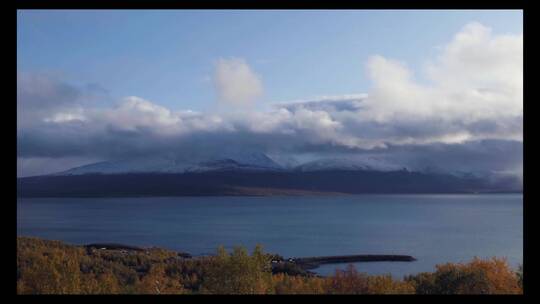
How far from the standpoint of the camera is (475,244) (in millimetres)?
52281

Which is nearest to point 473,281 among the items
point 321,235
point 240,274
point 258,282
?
point 258,282

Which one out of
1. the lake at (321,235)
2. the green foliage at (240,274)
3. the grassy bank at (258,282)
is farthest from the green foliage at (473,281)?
the lake at (321,235)

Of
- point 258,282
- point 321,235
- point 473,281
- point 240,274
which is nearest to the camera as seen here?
point 258,282

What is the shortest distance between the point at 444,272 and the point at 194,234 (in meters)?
47.6

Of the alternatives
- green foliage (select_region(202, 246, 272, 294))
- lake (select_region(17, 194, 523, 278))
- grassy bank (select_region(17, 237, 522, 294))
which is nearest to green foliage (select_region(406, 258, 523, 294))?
grassy bank (select_region(17, 237, 522, 294))

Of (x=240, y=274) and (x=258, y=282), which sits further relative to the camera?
(x=240, y=274)

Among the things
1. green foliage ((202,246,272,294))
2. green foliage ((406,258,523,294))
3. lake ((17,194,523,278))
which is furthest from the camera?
lake ((17,194,523,278))

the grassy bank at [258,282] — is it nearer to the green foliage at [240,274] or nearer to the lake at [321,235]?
the green foliage at [240,274]

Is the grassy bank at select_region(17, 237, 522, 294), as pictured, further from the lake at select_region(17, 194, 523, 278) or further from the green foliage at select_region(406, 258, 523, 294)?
the lake at select_region(17, 194, 523, 278)

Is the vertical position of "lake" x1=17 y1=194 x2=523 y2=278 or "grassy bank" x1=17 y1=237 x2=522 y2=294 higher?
"grassy bank" x1=17 y1=237 x2=522 y2=294

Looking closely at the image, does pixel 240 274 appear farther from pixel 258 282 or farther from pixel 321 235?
pixel 321 235

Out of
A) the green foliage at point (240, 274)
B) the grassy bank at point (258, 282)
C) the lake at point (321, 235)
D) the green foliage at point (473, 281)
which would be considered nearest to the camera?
the grassy bank at point (258, 282)
